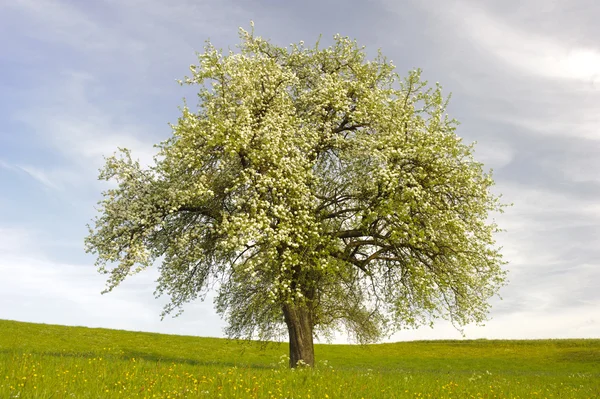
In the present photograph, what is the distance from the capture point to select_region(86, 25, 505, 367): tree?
21.8 metres

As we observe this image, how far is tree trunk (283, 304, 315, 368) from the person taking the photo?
24250 mm

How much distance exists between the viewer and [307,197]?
74.3 ft

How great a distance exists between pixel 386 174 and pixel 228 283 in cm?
1027

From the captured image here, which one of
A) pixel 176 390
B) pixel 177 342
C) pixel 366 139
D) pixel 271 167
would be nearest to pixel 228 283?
pixel 271 167

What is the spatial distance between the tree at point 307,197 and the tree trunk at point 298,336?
7 cm

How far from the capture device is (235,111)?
23.1 metres

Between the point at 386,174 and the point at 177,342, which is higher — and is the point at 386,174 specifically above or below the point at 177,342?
above

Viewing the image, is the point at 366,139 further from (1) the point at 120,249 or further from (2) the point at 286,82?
(1) the point at 120,249

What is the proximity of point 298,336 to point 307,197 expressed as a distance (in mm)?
6572

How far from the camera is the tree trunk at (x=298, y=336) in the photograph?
24.2 m

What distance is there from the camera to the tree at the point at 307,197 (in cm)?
2178

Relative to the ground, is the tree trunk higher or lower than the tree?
lower

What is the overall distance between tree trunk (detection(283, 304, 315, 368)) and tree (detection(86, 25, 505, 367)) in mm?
67

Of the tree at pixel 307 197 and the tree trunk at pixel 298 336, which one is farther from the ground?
the tree at pixel 307 197
